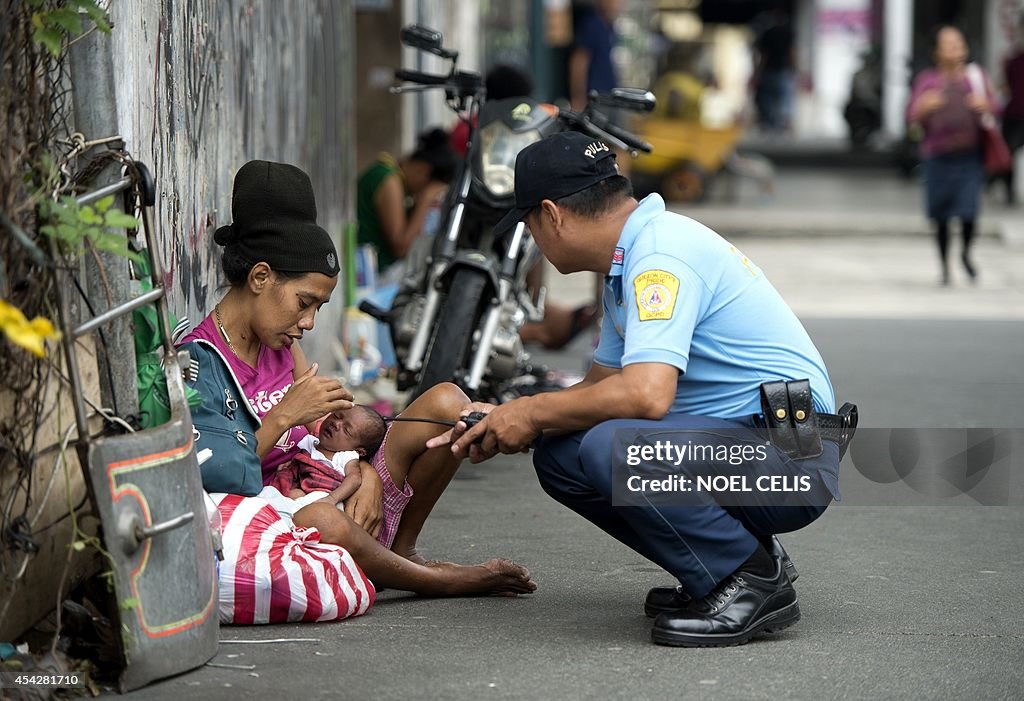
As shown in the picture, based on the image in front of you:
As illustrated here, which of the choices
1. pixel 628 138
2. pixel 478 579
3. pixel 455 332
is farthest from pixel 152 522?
pixel 628 138

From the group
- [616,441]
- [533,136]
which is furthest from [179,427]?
[533,136]

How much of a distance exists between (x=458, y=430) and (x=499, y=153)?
8.32 feet

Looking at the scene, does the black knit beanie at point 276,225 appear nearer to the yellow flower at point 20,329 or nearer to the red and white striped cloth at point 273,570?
the red and white striped cloth at point 273,570

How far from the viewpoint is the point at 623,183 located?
4.06 metres

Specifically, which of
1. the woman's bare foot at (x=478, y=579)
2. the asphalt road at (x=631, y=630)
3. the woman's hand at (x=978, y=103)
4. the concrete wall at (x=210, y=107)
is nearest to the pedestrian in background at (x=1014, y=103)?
the woman's hand at (x=978, y=103)

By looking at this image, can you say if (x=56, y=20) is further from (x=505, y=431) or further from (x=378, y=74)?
(x=378, y=74)

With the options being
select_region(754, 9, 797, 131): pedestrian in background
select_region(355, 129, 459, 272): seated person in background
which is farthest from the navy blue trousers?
select_region(754, 9, 797, 131): pedestrian in background

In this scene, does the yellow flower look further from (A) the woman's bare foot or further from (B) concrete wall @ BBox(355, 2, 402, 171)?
(B) concrete wall @ BBox(355, 2, 402, 171)

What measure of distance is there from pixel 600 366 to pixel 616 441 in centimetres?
43

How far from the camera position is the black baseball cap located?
3988mm

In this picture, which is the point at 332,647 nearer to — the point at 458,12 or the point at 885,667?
the point at 885,667

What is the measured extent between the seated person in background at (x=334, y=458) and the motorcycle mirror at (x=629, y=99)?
2529 mm

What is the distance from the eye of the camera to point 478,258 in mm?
6320

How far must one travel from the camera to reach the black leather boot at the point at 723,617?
398 centimetres
